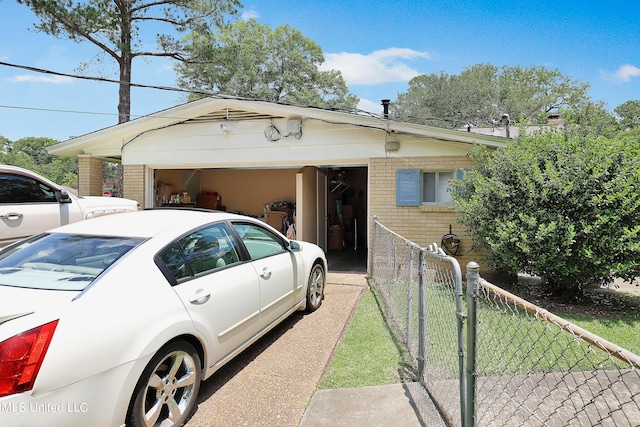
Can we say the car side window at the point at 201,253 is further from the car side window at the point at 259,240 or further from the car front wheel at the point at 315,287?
the car front wheel at the point at 315,287

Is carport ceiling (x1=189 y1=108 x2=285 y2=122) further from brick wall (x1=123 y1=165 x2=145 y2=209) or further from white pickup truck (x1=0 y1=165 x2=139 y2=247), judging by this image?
white pickup truck (x1=0 y1=165 x2=139 y2=247)

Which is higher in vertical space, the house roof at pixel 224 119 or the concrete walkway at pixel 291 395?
the house roof at pixel 224 119

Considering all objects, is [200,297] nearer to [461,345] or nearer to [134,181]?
[461,345]

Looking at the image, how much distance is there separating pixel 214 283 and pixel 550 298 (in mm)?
5830

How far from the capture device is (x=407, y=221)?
8.27 metres

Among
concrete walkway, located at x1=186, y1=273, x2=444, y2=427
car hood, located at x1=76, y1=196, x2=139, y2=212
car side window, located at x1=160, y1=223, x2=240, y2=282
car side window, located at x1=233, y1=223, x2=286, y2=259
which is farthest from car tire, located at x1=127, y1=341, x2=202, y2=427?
car hood, located at x1=76, y1=196, x2=139, y2=212

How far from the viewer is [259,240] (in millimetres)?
4285

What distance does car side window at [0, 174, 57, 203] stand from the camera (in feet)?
18.1

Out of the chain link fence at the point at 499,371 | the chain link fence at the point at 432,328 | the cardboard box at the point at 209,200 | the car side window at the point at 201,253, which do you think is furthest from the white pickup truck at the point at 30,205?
the cardboard box at the point at 209,200

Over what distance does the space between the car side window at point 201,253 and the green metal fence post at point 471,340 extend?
6.76 feet

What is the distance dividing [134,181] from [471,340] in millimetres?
9742

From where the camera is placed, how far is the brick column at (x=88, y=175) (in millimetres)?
10305

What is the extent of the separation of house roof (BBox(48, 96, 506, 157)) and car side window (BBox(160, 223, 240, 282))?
505 cm

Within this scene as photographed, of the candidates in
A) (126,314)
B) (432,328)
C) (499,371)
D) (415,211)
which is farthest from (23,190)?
(415,211)
